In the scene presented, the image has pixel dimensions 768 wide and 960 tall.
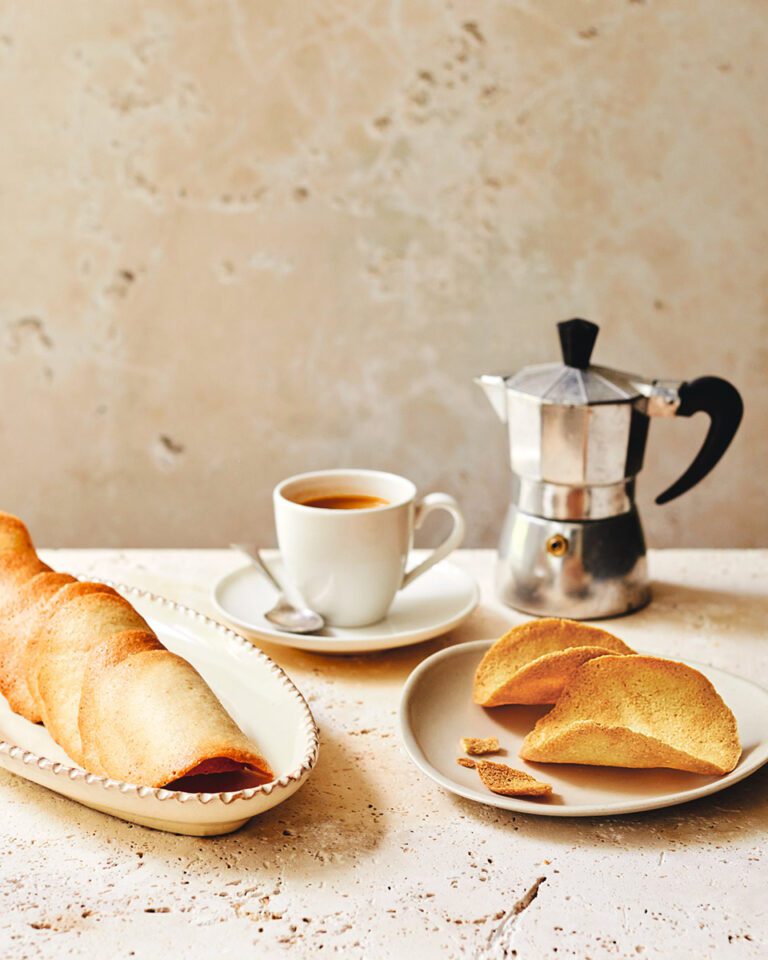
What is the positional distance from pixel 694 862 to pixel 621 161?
111 cm

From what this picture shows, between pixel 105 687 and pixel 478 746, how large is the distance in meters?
0.23

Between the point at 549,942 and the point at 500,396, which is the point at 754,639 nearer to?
the point at 500,396

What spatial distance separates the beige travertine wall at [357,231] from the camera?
1431mm

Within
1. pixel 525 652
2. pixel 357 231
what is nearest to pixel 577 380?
pixel 525 652

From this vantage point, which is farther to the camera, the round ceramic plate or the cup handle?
the cup handle

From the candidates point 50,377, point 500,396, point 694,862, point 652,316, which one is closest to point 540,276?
point 652,316

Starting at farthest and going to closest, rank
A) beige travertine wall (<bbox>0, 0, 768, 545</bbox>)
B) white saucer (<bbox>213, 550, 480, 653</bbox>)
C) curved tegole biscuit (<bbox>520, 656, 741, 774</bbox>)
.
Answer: beige travertine wall (<bbox>0, 0, 768, 545</bbox>) < white saucer (<bbox>213, 550, 480, 653</bbox>) < curved tegole biscuit (<bbox>520, 656, 741, 774</bbox>)

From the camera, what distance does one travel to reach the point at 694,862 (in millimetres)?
566

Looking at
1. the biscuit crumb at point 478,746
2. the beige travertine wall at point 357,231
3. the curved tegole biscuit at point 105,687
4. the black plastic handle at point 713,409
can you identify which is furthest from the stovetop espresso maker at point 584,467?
the beige travertine wall at point 357,231

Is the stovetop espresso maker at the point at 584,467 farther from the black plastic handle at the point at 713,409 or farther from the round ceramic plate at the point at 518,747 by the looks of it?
the round ceramic plate at the point at 518,747

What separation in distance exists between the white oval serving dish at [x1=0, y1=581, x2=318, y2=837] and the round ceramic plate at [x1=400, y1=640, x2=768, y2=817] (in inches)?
3.0

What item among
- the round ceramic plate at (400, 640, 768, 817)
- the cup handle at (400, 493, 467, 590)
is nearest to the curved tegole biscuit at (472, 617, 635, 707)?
the round ceramic plate at (400, 640, 768, 817)

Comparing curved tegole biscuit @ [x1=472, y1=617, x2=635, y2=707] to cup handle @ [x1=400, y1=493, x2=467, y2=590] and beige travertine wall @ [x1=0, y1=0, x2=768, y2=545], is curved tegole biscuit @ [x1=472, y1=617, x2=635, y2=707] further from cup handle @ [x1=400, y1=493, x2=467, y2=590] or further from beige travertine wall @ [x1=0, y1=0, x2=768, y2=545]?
beige travertine wall @ [x1=0, y1=0, x2=768, y2=545]

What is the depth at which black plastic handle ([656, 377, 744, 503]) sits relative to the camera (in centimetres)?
89
